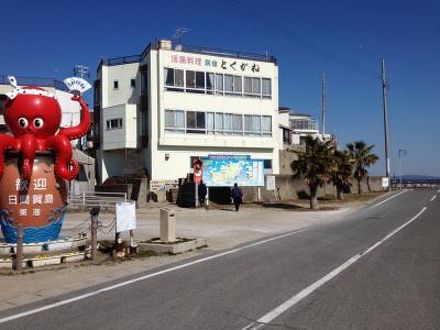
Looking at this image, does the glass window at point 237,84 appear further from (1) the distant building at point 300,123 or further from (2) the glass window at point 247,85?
(1) the distant building at point 300,123

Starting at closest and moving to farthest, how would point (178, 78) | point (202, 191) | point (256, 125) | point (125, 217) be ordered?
point (125, 217) < point (202, 191) < point (178, 78) < point (256, 125)

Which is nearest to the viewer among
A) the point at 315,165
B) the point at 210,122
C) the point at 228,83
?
the point at 315,165

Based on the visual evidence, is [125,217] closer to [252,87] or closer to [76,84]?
[76,84]

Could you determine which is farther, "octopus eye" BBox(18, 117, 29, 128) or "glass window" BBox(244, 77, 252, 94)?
"glass window" BBox(244, 77, 252, 94)

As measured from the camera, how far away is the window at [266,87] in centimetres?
4650

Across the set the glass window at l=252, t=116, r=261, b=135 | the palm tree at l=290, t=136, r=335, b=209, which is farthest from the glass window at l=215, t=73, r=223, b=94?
the palm tree at l=290, t=136, r=335, b=209

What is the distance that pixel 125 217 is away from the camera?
14.7 m

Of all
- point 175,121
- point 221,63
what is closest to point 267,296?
point 175,121

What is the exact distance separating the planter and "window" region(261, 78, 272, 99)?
110 feet

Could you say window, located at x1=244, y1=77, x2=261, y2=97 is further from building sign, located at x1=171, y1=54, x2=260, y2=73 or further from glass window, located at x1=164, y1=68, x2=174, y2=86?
glass window, located at x1=164, y1=68, x2=174, y2=86

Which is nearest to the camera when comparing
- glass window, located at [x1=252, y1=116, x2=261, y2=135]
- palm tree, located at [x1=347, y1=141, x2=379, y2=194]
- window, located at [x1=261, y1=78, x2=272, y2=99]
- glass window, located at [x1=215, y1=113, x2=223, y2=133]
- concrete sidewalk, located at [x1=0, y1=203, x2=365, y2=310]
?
concrete sidewalk, located at [x1=0, y1=203, x2=365, y2=310]

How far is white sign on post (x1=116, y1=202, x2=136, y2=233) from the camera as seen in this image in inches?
569

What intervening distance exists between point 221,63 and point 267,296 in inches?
1450

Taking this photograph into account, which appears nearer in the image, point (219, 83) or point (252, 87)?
point (219, 83)
